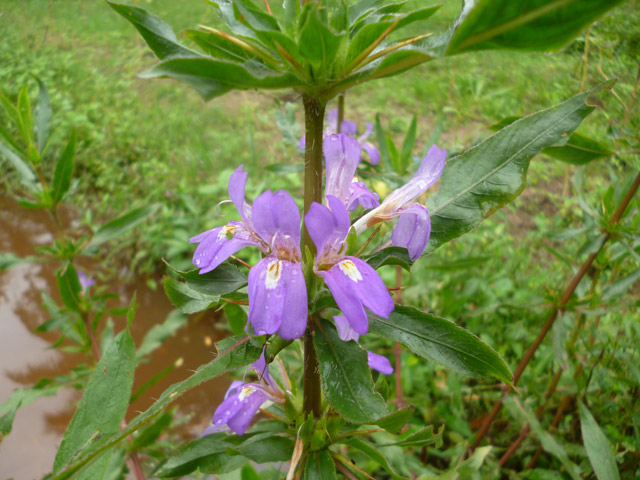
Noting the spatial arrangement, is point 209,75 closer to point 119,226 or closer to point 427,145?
point 119,226

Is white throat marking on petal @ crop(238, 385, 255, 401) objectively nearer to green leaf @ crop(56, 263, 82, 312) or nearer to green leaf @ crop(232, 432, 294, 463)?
green leaf @ crop(232, 432, 294, 463)

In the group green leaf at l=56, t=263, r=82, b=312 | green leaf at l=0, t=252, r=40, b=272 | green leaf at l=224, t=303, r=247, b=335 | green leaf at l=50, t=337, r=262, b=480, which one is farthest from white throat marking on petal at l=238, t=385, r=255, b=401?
green leaf at l=0, t=252, r=40, b=272

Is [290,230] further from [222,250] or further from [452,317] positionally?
[452,317]

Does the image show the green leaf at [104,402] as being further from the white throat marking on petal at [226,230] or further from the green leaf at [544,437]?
the green leaf at [544,437]

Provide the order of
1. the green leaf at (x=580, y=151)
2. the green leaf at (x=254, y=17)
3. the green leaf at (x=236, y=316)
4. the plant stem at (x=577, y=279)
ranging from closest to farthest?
1. the green leaf at (x=254, y=17)
2. the green leaf at (x=236, y=316)
3. the green leaf at (x=580, y=151)
4. the plant stem at (x=577, y=279)

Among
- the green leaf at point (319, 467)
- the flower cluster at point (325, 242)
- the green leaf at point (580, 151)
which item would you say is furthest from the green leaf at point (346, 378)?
the green leaf at point (580, 151)

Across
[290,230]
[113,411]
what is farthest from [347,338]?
[113,411]
